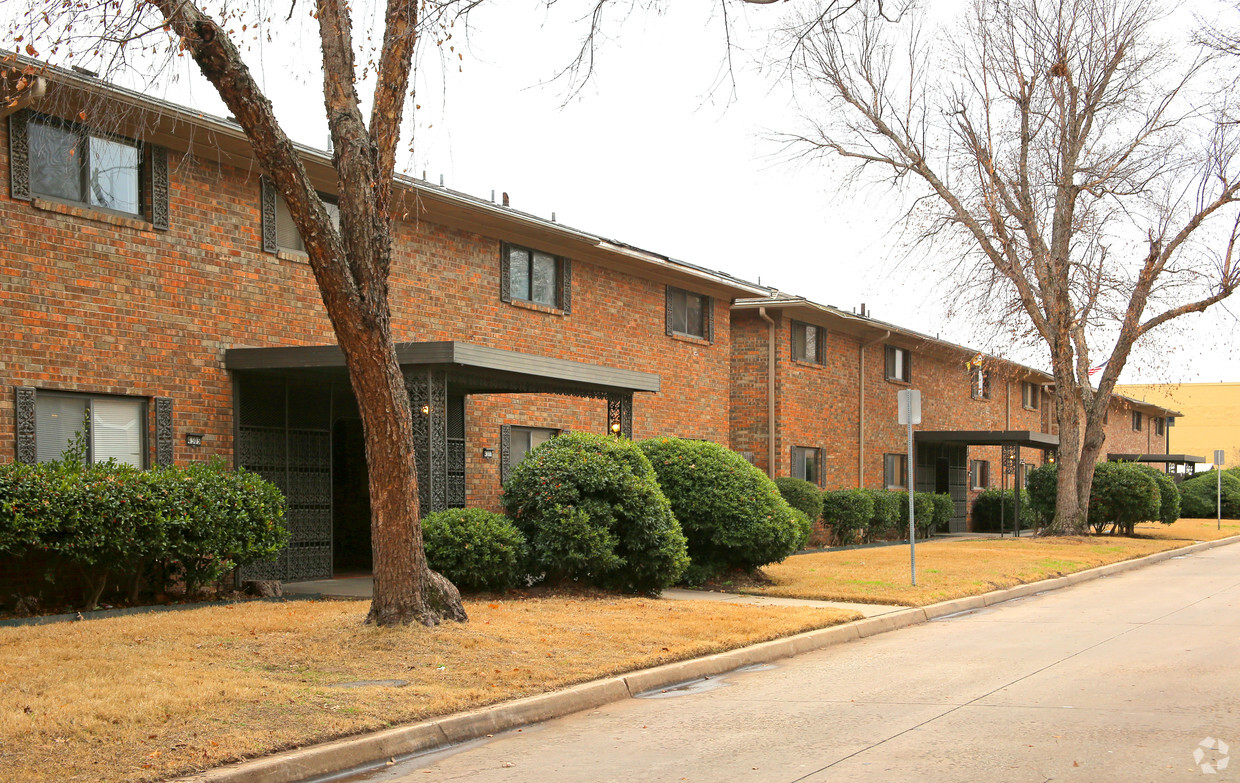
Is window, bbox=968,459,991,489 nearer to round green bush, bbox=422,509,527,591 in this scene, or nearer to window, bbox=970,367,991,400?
window, bbox=970,367,991,400

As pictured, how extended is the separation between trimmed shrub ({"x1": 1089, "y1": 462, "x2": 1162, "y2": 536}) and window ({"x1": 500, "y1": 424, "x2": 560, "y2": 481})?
700 inches

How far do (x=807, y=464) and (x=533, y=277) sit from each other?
11282 mm

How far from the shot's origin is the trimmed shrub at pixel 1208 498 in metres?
47.4

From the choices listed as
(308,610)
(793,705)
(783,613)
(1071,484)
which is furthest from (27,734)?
(1071,484)

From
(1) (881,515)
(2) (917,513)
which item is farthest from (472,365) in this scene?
(2) (917,513)

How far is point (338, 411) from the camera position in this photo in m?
17.2

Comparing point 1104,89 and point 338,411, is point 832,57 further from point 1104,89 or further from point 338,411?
point 338,411

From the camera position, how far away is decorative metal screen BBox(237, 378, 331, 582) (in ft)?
50.0

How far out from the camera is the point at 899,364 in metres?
33.1

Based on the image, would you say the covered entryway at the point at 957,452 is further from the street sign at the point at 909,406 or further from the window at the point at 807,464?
the street sign at the point at 909,406

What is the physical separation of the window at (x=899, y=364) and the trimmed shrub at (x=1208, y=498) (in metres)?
20.7

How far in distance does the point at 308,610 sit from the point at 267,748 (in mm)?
5933

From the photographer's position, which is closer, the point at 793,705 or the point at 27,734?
the point at 27,734

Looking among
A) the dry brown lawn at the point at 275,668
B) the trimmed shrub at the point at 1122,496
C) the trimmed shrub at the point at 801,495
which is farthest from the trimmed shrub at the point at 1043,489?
the dry brown lawn at the point at 275,668
